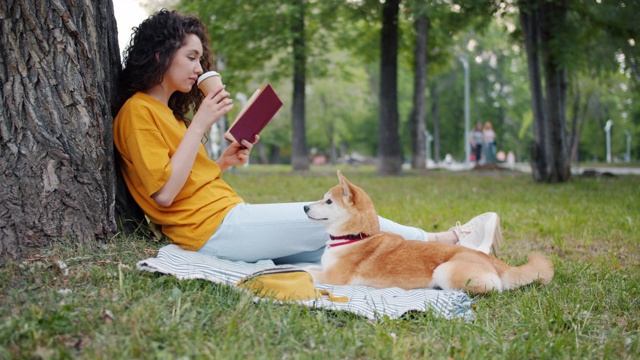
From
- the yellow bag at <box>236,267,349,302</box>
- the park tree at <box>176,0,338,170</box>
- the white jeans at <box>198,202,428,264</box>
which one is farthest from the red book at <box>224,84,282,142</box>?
the park tree at <box>176,0,338,170</box>

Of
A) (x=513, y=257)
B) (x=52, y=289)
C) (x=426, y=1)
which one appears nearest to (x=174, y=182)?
(x=52, y=289)

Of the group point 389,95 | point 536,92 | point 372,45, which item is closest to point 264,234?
point 536,92

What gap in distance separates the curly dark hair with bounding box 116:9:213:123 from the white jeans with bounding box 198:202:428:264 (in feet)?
3.64

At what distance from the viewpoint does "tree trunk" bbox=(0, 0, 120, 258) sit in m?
3.29

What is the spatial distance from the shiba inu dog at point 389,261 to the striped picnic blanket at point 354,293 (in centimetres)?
12

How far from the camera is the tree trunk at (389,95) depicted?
15562mm

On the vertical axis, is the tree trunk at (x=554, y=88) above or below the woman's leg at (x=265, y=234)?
above

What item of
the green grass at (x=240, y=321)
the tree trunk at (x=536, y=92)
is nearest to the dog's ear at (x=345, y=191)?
the green grass at (x=240, y=321)

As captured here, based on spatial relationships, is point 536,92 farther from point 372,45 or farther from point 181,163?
point 181,163


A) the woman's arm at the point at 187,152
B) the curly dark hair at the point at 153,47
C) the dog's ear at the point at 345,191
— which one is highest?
the curly dark hair at the point at 153,47

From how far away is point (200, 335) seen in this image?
252cm

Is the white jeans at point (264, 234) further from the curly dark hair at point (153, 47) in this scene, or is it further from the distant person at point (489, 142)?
the distant person at point (489, 142)

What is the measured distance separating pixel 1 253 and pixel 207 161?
1431 mm

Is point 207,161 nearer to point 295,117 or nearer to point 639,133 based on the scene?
point 295,117
